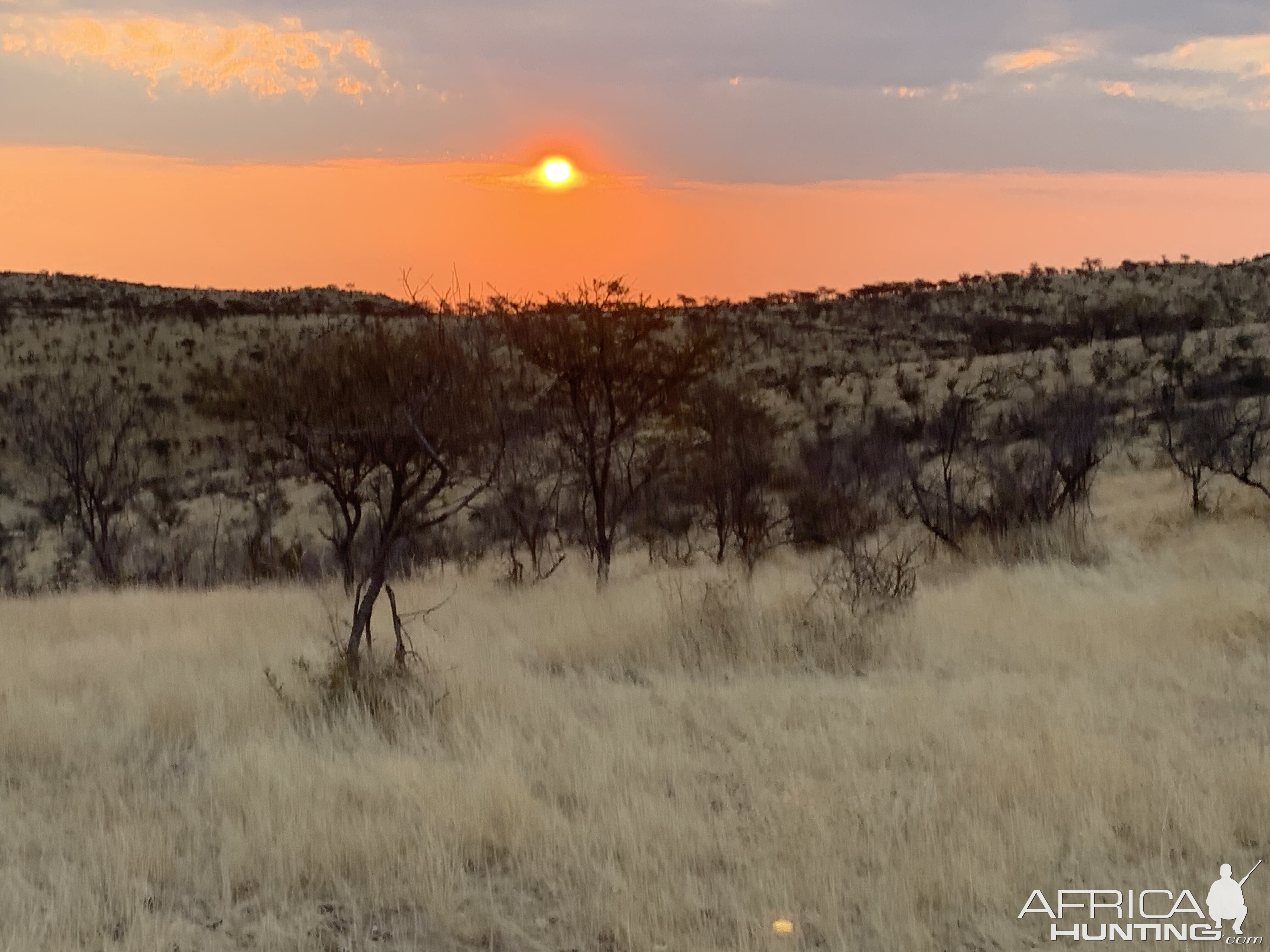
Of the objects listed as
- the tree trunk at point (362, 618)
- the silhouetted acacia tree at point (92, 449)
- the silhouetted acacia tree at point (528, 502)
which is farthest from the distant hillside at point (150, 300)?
the tree trunk at point (362, 618)

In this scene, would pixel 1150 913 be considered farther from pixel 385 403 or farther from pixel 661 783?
pixel 385 403

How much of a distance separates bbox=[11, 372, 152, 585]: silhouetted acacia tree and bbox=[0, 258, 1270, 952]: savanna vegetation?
34cm

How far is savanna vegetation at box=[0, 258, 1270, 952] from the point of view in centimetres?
434

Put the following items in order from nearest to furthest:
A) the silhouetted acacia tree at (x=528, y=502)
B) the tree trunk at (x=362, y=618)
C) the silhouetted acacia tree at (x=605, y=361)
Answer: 1. the tree trunk at (x=362, y=618)
2. the silhouetted acacia tree at (x=605, y=361)
3. the silhouetted acacia tree at (x=528, y=502)

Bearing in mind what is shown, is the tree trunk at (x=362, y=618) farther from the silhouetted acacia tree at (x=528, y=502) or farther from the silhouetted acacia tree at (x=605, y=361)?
the silhouetted acacia tree at (x=605, y=361)

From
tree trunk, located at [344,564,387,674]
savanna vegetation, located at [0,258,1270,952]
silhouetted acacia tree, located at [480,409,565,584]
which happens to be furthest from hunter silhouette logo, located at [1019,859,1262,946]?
silhouetted acacia tree, located at [480,409,565,584]

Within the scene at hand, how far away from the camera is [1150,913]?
408 centimetres

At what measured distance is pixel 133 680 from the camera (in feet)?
26.6

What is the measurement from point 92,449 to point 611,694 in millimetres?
18815

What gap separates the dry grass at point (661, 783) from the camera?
4.16m

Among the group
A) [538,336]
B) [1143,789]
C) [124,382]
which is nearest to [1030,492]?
[538,336]

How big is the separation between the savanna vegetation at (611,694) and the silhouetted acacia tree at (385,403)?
0.03 meters

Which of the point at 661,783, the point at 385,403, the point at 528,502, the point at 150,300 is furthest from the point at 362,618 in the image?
the point at 150,300

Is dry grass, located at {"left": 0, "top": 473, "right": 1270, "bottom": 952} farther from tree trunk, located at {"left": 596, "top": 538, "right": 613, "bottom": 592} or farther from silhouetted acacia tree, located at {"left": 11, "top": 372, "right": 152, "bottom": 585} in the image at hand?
silhouetted acacia tree, located at {"left": 11, "top": 372, "right": 152, "bottom": 585}
